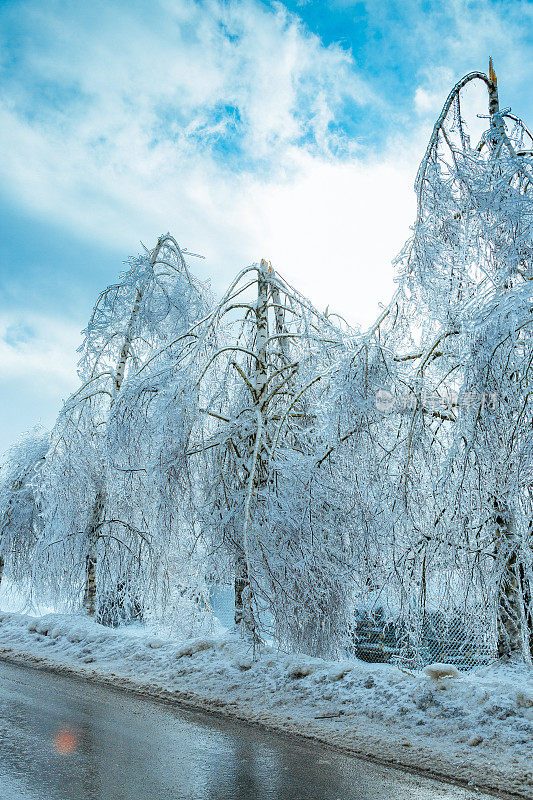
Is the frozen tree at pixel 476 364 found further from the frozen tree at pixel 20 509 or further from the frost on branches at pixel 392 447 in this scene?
the frozen tree at pixel 20 509

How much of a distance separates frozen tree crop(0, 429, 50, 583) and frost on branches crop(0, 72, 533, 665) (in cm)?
682

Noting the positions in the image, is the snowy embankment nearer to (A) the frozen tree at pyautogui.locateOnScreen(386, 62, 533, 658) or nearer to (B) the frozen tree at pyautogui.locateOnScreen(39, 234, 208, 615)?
(A) the frozen tree at pyautogui.locateOnScreen(386, 62, 533, 658)

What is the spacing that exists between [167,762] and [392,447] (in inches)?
153

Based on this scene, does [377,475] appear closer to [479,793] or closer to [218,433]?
[218,433]

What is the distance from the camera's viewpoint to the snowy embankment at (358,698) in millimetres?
4566

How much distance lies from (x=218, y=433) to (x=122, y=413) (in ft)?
4.20

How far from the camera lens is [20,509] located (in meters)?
14.8

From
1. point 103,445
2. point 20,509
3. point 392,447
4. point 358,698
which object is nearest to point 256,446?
point 392,447

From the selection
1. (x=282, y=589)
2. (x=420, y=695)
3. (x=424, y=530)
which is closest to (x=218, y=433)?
(x=282, y=589)

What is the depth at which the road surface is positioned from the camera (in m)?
3.68

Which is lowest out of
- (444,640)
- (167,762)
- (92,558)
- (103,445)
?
(167,762)

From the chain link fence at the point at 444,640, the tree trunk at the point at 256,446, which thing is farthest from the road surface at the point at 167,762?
the chain link fence at the point at 444,640

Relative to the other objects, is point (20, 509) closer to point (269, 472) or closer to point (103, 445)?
point (103, 445)

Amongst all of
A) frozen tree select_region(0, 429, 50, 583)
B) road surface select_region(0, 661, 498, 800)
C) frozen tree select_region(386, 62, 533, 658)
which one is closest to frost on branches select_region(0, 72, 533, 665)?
frozen tree select_region(386, 62, 533, 658)
